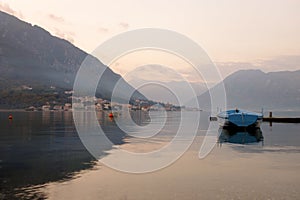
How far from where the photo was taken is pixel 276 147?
52156 mm

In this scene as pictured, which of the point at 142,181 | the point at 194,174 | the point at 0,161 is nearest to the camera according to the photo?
the point at 142,181

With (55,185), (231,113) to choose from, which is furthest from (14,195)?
(231,113)

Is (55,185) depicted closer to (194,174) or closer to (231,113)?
(194,174)

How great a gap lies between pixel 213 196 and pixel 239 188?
3324 millimetres

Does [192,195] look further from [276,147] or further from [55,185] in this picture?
[276,147]

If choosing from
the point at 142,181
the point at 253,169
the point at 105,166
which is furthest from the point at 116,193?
the point at 253,169

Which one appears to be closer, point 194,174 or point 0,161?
point 194,174

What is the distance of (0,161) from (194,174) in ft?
64.9

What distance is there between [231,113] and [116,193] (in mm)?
73680

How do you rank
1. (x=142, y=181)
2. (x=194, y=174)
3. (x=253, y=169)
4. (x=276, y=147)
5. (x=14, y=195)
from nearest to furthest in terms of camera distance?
(x=14, y=195) < (x=142, y=181) < (x=194, y=174) < (x=253, y=169) < (x=276, y=147)

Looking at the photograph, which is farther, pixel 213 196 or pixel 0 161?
pixel 0 161

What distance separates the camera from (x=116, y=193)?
80.0 feet

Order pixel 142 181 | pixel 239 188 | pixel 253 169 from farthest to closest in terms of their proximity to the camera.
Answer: pixel 253 169, pixel 142 181, pixel 239 188

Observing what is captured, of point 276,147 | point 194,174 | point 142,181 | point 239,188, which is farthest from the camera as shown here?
point 276,147
